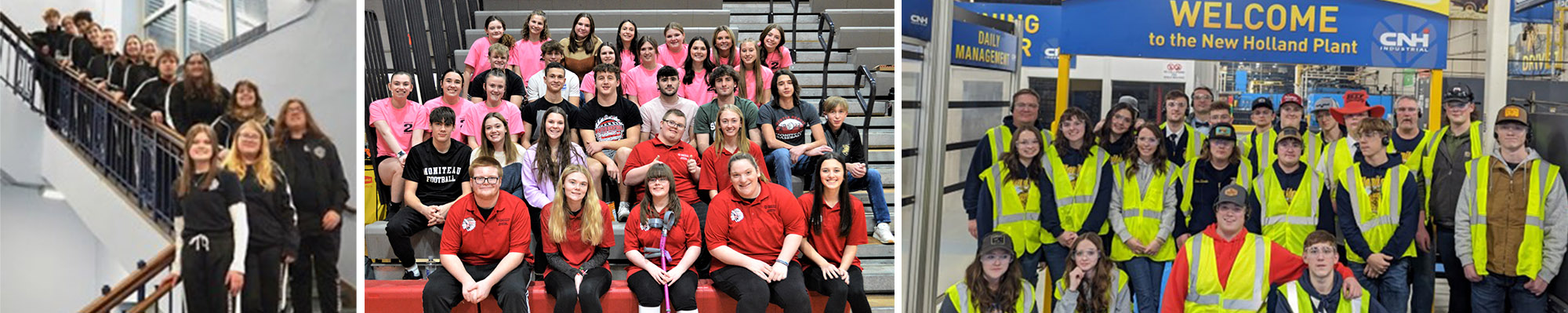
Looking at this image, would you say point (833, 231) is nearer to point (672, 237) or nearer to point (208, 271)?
point (672, 237)

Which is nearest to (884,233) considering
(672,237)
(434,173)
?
(672,237)

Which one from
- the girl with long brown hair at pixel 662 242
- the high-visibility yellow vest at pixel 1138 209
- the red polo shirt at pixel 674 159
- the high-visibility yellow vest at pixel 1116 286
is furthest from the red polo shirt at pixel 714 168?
the high-visibility yellow vest at pixel 1138 209

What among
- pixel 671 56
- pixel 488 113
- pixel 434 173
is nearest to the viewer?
pixel 434 173

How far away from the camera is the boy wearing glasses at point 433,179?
3314 millimetres

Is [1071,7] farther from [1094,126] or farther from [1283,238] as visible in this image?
[1283,238]

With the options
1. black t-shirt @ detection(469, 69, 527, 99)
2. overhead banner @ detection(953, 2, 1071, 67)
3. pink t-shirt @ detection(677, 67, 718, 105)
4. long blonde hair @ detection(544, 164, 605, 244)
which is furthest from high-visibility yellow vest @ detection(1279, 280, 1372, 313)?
black t-shirt @ detection(469, 69, 527, 99)

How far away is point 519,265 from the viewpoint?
10.3 ft

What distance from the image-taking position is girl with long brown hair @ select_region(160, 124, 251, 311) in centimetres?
202

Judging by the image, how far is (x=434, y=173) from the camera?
3395 millimetres

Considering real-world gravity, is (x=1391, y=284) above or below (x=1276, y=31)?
below

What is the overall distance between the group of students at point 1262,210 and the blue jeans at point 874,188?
979 millimetres

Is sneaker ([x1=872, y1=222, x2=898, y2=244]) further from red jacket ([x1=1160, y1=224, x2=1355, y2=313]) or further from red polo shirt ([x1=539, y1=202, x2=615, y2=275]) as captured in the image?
red jacket ([x1=1160, y1=224, x2=1355, y2=313])

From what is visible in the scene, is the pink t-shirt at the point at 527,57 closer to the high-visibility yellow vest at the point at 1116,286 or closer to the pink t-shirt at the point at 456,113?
the pink t-shirt at the point at 456,113

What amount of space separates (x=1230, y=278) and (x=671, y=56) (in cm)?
247
